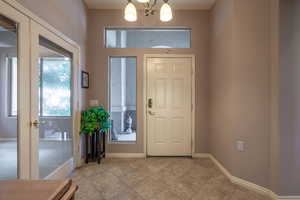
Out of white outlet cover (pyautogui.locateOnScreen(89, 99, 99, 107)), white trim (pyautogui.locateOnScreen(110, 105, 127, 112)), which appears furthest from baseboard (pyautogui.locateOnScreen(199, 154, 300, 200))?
white outlet cover (pyautogui.locateOnScreen(89, 99, 99, 107))

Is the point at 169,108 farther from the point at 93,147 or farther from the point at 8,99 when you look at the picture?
the point at 8,99

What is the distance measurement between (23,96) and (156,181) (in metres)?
2.01

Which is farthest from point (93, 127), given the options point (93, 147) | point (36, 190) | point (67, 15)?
point (36, 190)

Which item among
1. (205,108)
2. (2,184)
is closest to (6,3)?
(2,184)

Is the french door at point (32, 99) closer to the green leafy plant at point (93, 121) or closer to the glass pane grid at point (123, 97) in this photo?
the green leafy plant at point (93, 121)

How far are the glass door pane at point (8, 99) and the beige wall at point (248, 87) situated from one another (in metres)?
2.63

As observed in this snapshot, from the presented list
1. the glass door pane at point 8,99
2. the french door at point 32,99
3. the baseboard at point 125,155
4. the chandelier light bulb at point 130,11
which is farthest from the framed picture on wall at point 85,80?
the chandelier light bulb at point 130,11

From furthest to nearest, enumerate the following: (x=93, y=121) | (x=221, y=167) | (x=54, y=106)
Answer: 1. (x=93, y=121)
2. (x=221, y=167)
3. (x=54, y=106)

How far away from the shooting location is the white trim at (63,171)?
246 centimetres

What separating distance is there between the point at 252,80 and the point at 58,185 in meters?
2.52

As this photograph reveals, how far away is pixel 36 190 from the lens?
752 mm

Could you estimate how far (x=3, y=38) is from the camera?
1676 mm

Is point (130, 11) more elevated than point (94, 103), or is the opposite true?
point (130, 11)

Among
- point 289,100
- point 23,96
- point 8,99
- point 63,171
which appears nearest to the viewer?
point 8,99
